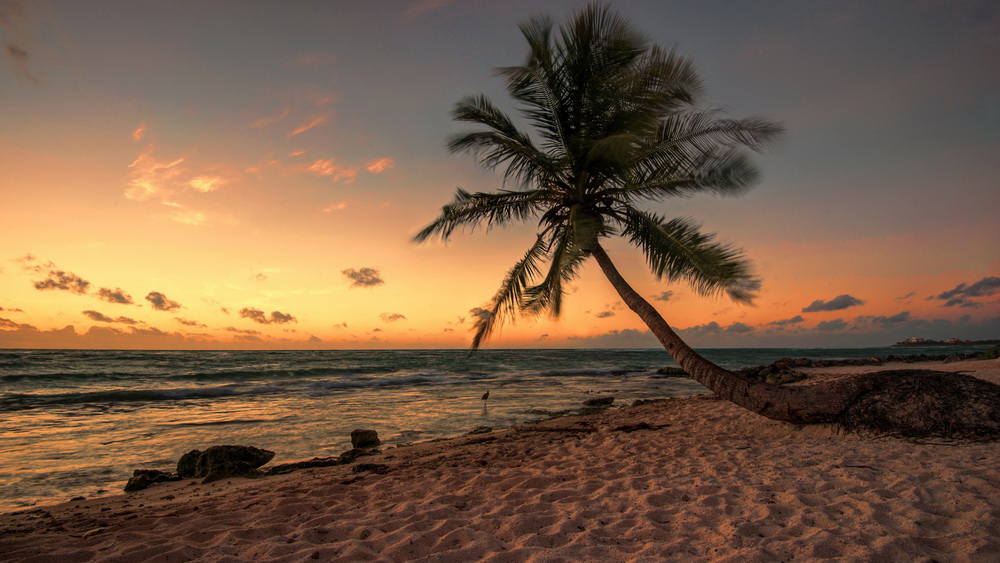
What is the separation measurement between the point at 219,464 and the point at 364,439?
245 cm

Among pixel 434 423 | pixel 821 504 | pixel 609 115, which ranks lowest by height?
pixel 434 423

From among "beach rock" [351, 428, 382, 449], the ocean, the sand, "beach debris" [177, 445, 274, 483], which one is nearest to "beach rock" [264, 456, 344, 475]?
"beach debris" [177, 445, 274, 483]

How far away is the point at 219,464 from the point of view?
705cm

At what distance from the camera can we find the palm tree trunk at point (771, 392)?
21.9ft

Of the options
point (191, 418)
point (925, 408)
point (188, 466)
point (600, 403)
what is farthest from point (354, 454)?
point (600, 403)

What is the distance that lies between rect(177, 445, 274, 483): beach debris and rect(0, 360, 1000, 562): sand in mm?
351

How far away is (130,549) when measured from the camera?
3811 mm

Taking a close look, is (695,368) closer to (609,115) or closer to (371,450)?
A: (609,115)

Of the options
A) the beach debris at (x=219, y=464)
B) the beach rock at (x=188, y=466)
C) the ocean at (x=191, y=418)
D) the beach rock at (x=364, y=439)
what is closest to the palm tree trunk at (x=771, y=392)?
the ocean at (x=191, y=418)

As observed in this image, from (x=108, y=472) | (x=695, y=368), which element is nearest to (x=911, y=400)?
(x=695, y=368)

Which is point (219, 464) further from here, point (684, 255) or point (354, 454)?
point (684, 255)

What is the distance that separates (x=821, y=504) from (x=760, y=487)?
602 millimetres

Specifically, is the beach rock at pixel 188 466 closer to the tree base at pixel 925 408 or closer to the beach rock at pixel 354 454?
the beach rock at pixel 354 454

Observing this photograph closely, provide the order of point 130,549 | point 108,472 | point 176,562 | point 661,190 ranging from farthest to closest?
point 661,190
point 108,472
point 130,549
point 176,562
